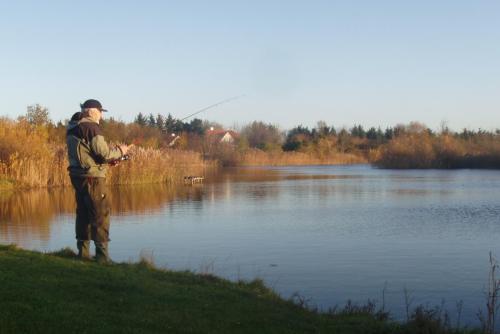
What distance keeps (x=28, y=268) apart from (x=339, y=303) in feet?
12.9

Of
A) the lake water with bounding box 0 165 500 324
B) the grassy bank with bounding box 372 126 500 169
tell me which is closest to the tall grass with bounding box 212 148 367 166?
the grassy bank with bounding box 372 126 500 169

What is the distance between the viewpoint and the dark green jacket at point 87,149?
8.04 m

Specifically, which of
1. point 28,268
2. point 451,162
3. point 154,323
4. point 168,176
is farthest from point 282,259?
point 451,162

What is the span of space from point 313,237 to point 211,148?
47310mm

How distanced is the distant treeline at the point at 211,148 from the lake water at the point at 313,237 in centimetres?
367

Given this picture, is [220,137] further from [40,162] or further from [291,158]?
[40,162]

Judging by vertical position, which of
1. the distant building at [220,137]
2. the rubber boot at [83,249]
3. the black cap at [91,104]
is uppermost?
the distant building at [220,137]

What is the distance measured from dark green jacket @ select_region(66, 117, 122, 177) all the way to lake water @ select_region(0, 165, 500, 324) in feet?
9.36

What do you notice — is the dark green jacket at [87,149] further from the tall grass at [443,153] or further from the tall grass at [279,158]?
the tall grass at [279,158]

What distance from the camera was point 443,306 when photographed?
812 centimetres

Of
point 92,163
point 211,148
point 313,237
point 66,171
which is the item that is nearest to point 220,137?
point 211,148

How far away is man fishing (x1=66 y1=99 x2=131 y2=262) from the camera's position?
807 cm

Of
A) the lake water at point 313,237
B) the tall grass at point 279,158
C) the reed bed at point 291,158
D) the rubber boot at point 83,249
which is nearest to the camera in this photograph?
the rubber boot at point 83,249

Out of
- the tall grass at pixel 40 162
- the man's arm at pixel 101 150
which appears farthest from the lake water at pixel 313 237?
the tall grass at pixel 40 162
